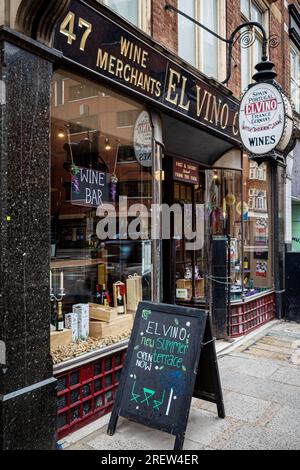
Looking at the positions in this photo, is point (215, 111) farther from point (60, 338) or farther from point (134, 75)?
point (60, 338)

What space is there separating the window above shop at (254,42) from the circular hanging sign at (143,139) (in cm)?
392

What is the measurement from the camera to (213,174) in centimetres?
785

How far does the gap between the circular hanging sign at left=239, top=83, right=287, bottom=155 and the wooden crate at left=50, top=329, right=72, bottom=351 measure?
447 centimetres

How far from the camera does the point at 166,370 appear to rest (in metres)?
3.81

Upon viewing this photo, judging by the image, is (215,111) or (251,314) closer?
(215,111)

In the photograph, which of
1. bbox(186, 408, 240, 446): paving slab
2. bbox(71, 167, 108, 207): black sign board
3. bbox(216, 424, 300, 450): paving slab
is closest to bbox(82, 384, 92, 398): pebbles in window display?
bbox(186, 408, 240, 446): paving slab

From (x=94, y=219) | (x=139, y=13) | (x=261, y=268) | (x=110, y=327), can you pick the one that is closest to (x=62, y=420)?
(x=110, y=327)

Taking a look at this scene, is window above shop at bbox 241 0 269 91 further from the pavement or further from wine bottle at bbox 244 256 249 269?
the pavement

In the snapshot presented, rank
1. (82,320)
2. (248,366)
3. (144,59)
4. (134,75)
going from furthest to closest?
(248,366)
(144,59)
(134,75)
(82,320)

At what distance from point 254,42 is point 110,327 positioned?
6.98 metres

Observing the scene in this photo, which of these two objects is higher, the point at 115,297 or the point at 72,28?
the point at 72,28

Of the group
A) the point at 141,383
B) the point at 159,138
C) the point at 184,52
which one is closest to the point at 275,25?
the point at 184,52

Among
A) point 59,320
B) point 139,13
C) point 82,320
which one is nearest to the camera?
point 59,320

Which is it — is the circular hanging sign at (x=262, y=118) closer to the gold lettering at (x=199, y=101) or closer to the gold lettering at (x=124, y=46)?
the gold lettering at (x=199, y=101)
